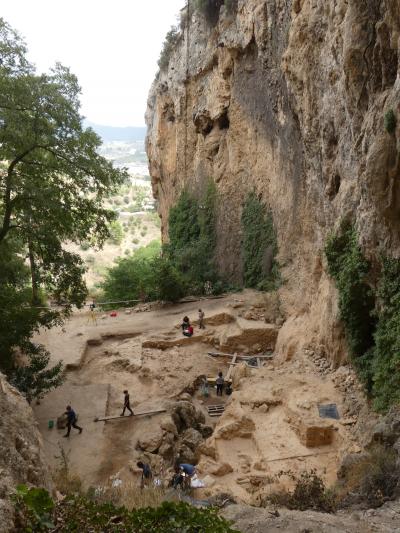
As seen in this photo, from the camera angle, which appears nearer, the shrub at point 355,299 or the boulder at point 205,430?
the shrub at point 355,299

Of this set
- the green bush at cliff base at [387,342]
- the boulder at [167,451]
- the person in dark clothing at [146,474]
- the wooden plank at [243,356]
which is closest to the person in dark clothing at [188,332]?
the wooden plank at [243,356]

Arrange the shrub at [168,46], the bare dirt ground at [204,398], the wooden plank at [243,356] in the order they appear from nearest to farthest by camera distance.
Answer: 1. the bare dirt ground at [204,398]
2. the wooden plank at [243,356]
3. the shrub at [168,46]

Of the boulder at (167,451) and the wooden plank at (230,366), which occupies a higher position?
the boulder at (167,451)

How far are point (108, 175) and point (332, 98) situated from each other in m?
6.30

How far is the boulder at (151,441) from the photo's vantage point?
1023 cm

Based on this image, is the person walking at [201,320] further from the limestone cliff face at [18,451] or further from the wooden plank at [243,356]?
the limestone cliff face at [18,451]

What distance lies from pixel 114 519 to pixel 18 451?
207 cm

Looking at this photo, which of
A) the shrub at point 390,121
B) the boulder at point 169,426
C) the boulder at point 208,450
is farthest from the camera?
the boulder at point 169,426

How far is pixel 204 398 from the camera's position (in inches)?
515

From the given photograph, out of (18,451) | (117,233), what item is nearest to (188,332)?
(18,451)

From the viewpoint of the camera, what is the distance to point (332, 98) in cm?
1098

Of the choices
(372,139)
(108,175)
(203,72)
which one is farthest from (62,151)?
(203,72)

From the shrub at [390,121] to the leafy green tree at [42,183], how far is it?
7.48 metres

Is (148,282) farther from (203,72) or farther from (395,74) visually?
(395,74)
